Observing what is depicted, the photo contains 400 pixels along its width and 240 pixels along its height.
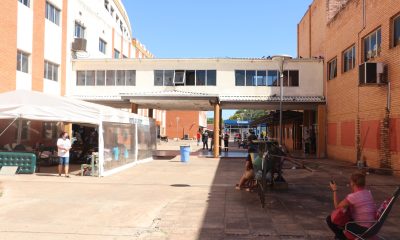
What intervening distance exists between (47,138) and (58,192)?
14220mm

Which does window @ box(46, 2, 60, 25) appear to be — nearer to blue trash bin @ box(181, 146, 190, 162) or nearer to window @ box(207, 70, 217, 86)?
window @ box(207, 70, 217, 86)

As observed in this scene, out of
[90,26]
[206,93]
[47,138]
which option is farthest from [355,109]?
[90,26]

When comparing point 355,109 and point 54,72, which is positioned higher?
point 54,72

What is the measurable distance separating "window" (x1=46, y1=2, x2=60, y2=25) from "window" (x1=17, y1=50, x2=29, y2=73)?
3.74 metres

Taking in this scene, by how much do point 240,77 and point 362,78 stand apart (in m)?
12.1

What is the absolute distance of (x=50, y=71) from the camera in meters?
27.8

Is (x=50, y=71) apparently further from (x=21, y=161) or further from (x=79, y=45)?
(x=21, y=161)

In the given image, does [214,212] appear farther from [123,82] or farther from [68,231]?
[123,82]

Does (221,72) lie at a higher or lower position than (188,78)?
higher

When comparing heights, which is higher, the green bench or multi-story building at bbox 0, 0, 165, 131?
multi-story building at bbox 0, 0, 165, 131

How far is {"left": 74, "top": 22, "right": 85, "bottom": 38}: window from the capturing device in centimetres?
3172

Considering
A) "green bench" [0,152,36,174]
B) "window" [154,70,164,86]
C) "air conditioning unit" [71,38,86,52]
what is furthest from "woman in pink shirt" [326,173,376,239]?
"air conditioning unit" [71,38,86,52]

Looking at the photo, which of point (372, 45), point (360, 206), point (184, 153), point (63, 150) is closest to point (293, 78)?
point (372, 45)

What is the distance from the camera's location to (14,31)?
22.7m
